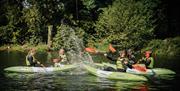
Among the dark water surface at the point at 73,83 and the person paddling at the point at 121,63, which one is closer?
the dark water surface at the point at 73,83

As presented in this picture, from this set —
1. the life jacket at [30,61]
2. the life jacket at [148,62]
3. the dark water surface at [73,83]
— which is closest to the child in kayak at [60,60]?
the life jacket at [30,61]

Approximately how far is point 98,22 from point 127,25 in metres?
3.86

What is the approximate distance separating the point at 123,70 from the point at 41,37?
34.5 meters

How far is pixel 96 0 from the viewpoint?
217 ft

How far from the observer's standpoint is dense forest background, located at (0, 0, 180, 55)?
57656 millimetres

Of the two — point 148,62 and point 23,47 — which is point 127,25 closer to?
point 23,47

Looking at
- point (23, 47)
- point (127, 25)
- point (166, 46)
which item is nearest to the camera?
point (166, 46)

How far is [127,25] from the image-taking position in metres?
57.7

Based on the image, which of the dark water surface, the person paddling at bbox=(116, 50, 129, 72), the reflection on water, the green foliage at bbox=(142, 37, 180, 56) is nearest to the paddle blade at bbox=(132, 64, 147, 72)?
the person paddling at bbox=(116, 50, 129, 72)

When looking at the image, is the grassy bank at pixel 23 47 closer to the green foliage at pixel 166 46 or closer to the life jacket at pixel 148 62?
the green foliage at pixel 166 46

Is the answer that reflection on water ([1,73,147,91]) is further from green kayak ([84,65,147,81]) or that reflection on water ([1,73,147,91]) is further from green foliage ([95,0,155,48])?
green foliage ([95,0,155,48])

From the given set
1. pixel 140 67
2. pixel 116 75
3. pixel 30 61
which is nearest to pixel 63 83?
pixel 116 75

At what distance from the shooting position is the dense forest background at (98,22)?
5766 cm

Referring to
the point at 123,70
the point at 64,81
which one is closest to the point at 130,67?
the point at 123,70
